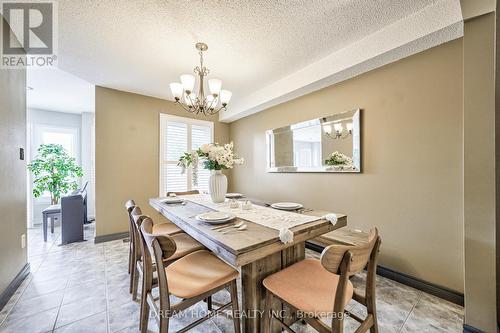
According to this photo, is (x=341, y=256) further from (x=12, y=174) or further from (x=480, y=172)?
(x=12, y=174)

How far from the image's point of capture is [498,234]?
1419 millimetres

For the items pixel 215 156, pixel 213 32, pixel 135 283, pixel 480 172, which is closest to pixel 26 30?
pixel 213 32

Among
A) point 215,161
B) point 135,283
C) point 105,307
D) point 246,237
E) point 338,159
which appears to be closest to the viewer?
point 246,237

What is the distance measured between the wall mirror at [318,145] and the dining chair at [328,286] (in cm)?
156

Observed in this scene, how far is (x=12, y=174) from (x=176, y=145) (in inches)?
89.8

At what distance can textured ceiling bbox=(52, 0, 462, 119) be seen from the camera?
1704 millimetres

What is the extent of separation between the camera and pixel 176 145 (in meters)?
4.04

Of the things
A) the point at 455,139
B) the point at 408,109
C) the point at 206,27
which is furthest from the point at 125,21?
the point at 455,139

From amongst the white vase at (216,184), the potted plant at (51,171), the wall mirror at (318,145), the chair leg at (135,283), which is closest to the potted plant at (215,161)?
the white vase at (216,184)

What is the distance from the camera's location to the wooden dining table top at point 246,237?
1042mm

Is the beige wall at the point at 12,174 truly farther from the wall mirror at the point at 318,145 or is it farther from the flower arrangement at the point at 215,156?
the wall mirror at the point at 318,145

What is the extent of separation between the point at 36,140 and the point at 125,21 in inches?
176

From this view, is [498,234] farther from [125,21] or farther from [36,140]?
[36,140]

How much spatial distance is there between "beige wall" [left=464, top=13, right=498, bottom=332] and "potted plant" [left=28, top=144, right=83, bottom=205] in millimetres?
6298
